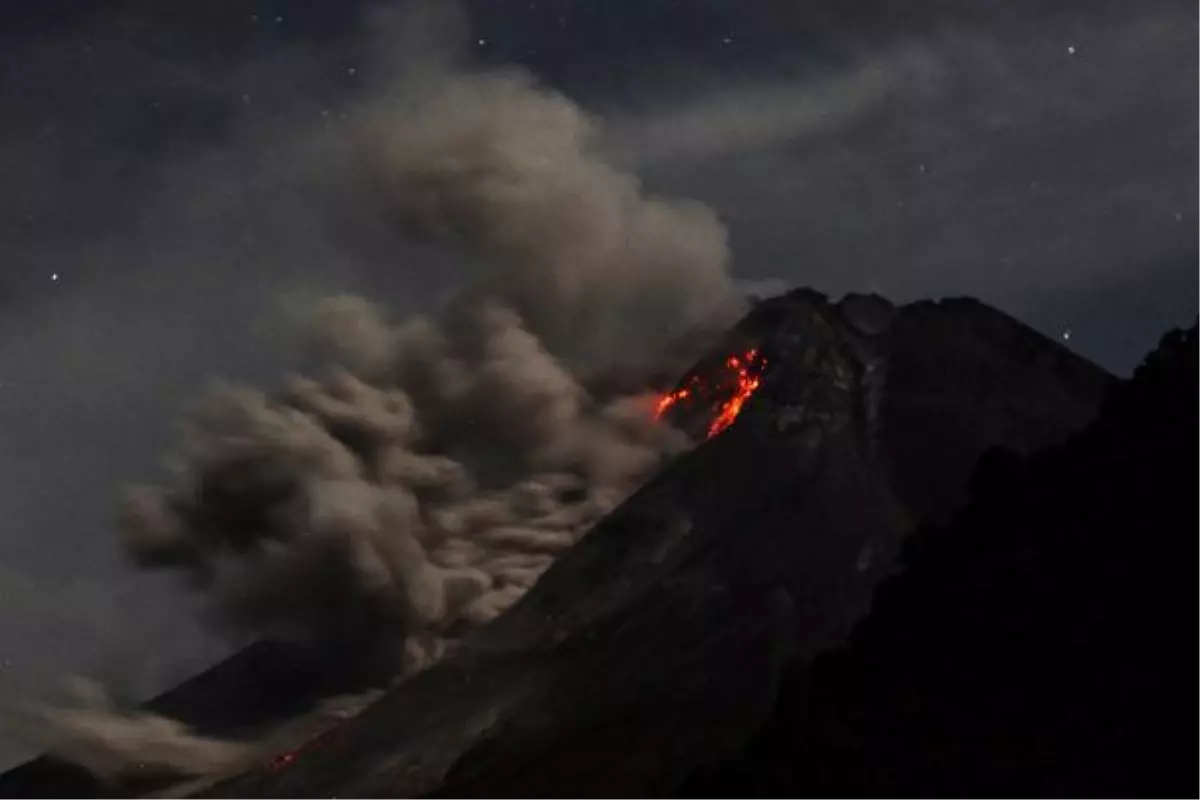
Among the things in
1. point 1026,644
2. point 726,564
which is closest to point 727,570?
point 726,564

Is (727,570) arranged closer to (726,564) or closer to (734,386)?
(726,564)

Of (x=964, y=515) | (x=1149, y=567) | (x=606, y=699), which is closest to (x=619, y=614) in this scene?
(x=606, y=699)

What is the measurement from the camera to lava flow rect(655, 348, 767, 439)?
13325cm

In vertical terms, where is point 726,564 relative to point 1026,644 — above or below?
above

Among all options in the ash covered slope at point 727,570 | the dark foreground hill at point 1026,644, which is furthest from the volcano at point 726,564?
the dark foreground hill at point 1026,644

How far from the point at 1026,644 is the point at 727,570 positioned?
29.8 meters

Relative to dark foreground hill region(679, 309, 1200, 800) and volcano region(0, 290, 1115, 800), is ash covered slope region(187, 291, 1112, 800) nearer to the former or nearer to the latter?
volcano region(0, 290, 1115, 800)

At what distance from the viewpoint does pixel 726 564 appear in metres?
108

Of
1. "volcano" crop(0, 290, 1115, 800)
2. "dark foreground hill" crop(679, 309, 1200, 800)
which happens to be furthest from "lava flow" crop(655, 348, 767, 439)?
"dark foreground hill" crop(679, 309, 1200, 800)

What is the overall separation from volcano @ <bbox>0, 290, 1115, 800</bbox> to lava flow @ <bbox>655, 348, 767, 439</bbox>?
0.33m

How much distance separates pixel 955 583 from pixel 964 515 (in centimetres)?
655

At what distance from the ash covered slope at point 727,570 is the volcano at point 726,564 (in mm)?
194

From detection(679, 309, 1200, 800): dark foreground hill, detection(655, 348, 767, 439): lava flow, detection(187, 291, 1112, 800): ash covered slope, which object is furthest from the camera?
detection(655, 348, 767, 439): lava flow

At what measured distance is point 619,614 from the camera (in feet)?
340
